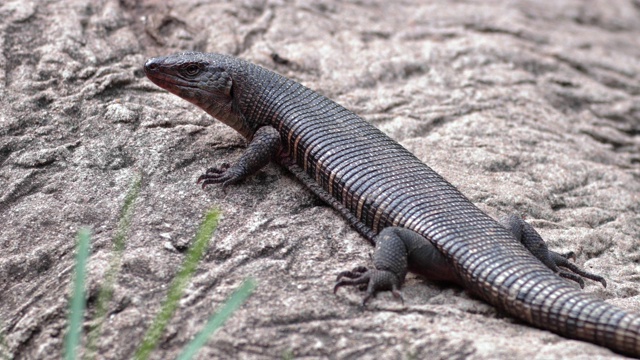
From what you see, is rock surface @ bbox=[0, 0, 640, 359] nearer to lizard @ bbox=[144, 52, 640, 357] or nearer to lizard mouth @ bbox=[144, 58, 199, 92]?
lizard @ bbox=[144, 52, 640, 357]

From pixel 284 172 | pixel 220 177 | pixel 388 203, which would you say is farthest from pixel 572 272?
pixel 220 177

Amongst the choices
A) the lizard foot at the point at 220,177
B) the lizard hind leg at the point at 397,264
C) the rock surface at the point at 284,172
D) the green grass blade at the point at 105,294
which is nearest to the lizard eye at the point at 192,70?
the rock surface at the point at 284,172

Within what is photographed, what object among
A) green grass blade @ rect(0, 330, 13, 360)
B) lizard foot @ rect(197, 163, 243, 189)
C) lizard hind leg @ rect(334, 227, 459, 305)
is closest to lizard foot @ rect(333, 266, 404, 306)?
lizard hind leg @ rect(334, 227, 459, 305)

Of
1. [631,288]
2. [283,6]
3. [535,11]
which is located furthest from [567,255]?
[535,11]

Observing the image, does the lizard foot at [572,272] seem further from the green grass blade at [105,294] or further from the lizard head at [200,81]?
the green grass blade at [105,294]

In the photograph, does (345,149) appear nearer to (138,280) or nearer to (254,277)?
(254,277)

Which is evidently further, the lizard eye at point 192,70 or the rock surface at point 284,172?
the lizard eye at point 192,70
